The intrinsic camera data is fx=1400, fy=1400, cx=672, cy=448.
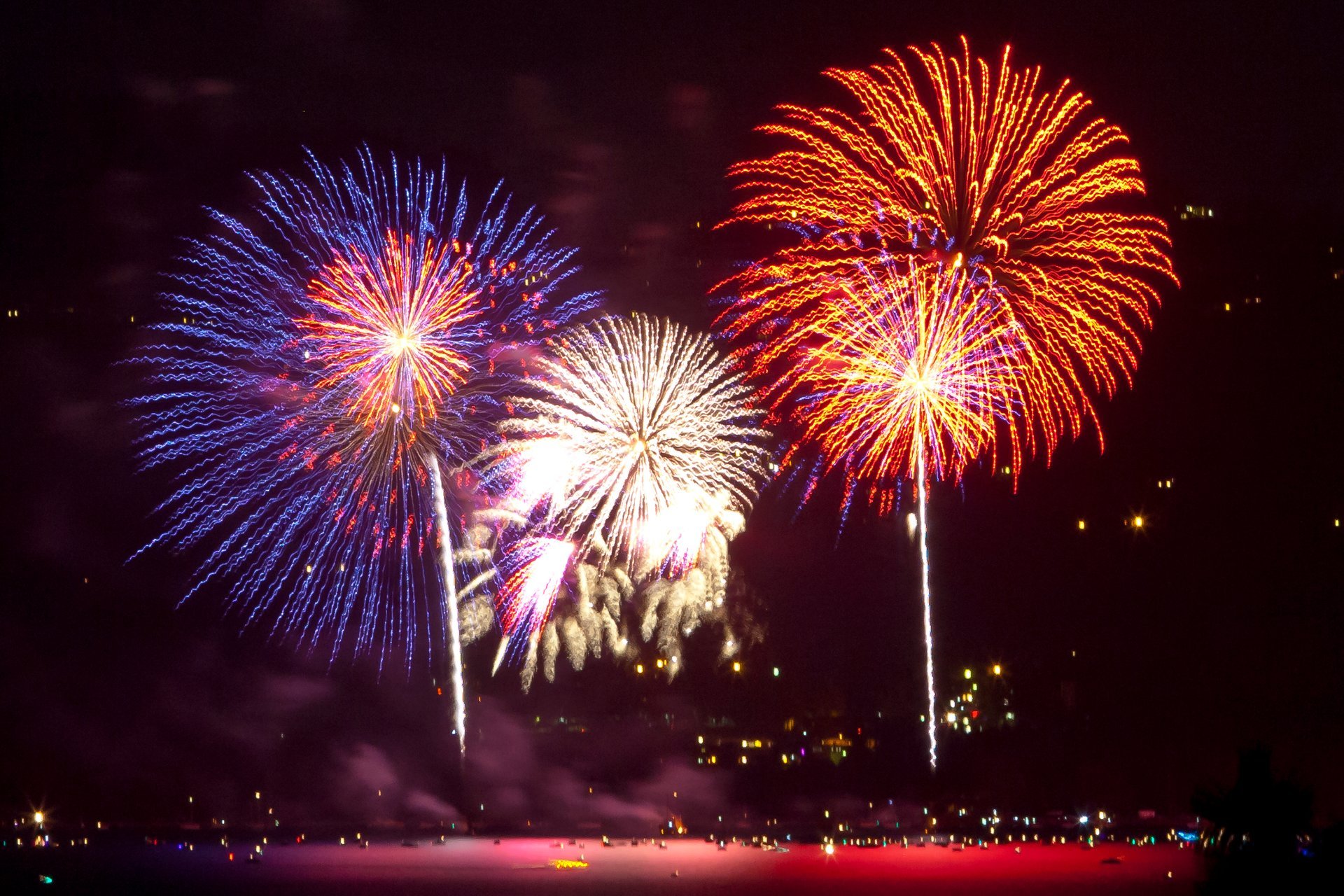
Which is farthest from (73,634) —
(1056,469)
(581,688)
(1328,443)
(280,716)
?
(1328,443)

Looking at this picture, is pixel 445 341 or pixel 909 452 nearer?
pixel 445 341

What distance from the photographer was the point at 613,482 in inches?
882

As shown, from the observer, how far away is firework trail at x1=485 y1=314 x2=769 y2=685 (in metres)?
22.1

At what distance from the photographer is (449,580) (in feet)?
83.8

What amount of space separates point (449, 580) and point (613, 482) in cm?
481

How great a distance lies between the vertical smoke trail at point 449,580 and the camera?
24.1 metres

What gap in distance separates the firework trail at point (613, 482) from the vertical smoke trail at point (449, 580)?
0.89m

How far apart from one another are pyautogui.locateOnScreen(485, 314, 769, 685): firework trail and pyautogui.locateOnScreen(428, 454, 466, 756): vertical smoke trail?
0.89 metres

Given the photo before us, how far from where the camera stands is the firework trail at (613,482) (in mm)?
22094

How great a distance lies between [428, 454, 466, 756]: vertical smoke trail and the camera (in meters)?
24.1

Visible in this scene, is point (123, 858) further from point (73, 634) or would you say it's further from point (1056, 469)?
point (1056, 469)

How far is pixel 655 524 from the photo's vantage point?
2352 cm

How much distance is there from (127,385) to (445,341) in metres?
18.6

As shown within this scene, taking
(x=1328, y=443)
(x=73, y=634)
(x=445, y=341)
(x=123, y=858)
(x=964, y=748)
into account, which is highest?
(x=1328, y=443)
